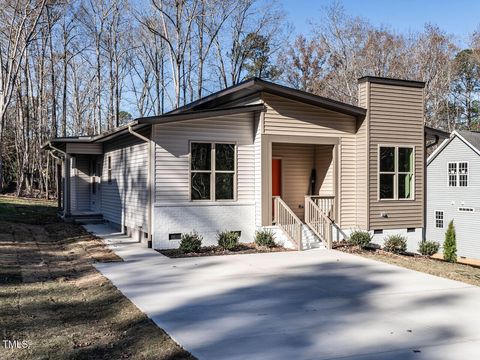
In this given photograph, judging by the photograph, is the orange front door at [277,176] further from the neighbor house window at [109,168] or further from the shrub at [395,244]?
the neighbor house window at [109,168]

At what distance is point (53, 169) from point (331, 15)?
72.3 feet

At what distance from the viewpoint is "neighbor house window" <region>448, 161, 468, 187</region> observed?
2517 cm

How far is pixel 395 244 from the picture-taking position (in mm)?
12508

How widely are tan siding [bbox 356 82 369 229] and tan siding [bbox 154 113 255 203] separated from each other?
10.1 ft

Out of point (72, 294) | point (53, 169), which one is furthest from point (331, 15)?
point (72, 294)

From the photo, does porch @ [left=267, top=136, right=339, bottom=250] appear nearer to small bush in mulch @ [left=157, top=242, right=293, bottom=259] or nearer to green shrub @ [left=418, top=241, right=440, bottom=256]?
small bush in mulch @ [left=157, top=242, right=293, bottom=259]

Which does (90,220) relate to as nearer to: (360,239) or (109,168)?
(109,168)

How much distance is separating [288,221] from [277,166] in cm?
235

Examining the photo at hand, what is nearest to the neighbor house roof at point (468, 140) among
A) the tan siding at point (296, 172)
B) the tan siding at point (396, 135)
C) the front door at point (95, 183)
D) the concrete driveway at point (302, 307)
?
the tan siding at point (396, 135)

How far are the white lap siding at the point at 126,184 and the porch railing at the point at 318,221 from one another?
4.22m

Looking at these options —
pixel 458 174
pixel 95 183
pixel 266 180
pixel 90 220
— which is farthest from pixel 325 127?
pixel 458 174

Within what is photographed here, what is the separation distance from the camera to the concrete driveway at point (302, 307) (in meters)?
4.73

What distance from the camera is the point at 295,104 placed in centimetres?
1255

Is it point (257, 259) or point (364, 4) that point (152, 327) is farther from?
point (364, 4)
